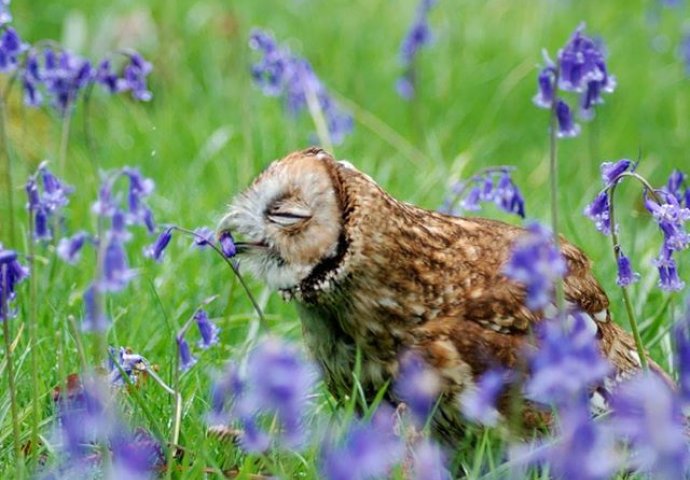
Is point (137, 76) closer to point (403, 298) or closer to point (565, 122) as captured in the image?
point (565, 122)

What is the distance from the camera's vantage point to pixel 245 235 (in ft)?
9.66

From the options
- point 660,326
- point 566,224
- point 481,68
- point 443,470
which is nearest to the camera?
point 443,470

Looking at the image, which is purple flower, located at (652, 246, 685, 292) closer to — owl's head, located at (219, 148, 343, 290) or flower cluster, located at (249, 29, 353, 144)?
owl's head, located at (219, 148, 343, 290)

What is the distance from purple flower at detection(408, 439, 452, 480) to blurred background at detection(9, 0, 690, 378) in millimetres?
1361

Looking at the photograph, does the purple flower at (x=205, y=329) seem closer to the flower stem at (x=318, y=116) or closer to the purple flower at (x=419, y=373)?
the purple flower at (x=419, y=373)

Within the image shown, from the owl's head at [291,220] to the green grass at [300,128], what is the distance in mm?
419

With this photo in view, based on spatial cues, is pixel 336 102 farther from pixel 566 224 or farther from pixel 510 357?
pixel 510 357

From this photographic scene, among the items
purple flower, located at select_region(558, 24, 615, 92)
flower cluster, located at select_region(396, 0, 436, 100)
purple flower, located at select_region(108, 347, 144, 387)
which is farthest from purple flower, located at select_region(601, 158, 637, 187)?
flower cluster, located at select_region(396, 0, 436, 100)

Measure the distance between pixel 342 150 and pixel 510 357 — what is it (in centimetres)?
268

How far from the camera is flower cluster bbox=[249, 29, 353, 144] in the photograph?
16.0ft

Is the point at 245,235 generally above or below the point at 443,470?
above

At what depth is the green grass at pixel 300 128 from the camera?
397 cm

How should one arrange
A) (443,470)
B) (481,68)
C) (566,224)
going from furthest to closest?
(481,68) < (566,224) < (443,470)

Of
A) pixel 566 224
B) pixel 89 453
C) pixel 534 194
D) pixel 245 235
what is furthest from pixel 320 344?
pixel 534 194
